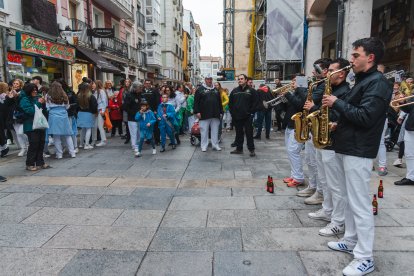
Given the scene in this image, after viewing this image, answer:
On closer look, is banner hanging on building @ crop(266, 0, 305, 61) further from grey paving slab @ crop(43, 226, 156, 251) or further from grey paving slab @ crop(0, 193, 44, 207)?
grey paving slab @ crop(43, 226, 156, 251)

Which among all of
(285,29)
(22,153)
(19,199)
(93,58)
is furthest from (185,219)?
(93,58)

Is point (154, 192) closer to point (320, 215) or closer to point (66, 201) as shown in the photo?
point (66, 201)

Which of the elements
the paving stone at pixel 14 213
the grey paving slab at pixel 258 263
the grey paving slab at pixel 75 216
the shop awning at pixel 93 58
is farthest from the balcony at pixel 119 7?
the grey paving slab at pixel 258 263

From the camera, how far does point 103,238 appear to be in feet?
11.9

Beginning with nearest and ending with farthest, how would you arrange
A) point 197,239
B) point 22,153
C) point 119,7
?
1. point 197,239
2. point 22,153
3. point 119,7

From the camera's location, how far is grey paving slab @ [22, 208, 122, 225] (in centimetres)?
410

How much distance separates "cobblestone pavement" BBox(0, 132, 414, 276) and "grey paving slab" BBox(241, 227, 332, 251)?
0.03ft

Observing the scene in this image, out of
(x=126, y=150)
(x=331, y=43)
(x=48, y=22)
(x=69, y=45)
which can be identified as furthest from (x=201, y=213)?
(x=331, y=43)

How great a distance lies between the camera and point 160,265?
10.0ft

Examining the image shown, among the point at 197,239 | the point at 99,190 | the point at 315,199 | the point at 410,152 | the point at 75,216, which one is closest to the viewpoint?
the point at 197,239

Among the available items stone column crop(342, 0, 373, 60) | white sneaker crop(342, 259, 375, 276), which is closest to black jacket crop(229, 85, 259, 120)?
stone column crop(342, 0, 373, 60)

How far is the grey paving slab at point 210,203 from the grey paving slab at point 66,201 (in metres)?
1.26

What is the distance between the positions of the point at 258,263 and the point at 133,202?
2.35 m

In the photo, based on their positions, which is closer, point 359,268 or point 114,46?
point 359,268
